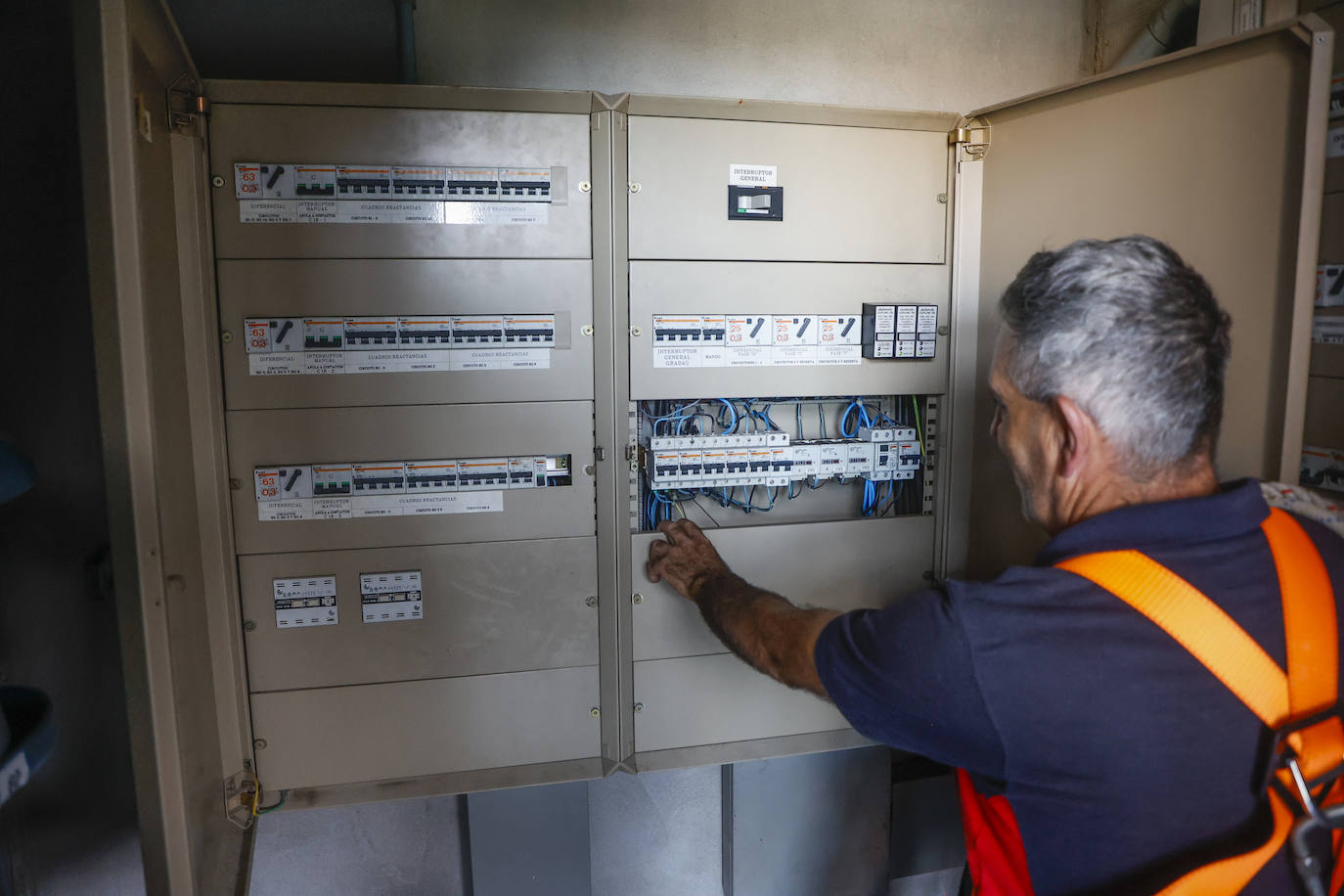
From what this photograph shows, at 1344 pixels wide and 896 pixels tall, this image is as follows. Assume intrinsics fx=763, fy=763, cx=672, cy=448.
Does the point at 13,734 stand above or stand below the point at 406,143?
below

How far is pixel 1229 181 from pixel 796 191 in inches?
25.6

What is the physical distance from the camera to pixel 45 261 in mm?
1410

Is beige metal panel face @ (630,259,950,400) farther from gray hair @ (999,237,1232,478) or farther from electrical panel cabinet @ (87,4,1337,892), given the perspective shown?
gray hair @ (999,237,1232,478)

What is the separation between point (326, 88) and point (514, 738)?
118cm

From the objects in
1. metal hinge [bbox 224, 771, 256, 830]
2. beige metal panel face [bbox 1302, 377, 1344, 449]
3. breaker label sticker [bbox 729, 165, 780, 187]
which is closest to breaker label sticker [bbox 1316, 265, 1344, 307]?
beige metal panel face [bbox 1302, 377, 1344, 449]

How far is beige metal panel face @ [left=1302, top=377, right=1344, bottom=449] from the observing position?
1458mm

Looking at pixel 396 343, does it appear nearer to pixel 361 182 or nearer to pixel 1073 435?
pixel 361 182

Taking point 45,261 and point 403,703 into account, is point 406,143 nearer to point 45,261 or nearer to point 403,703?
point 45,261

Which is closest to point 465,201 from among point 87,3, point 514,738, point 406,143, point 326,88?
point 406,143

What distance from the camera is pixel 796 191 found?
139 centimetres

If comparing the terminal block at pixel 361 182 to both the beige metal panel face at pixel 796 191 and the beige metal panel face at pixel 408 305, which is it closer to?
the beige metal panel face at pixel 408 305

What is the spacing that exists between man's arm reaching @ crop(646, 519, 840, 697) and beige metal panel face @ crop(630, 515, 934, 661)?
0.05 m

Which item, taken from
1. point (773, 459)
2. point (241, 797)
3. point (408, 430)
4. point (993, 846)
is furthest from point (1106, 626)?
point (241, 797)

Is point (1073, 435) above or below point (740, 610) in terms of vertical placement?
above
